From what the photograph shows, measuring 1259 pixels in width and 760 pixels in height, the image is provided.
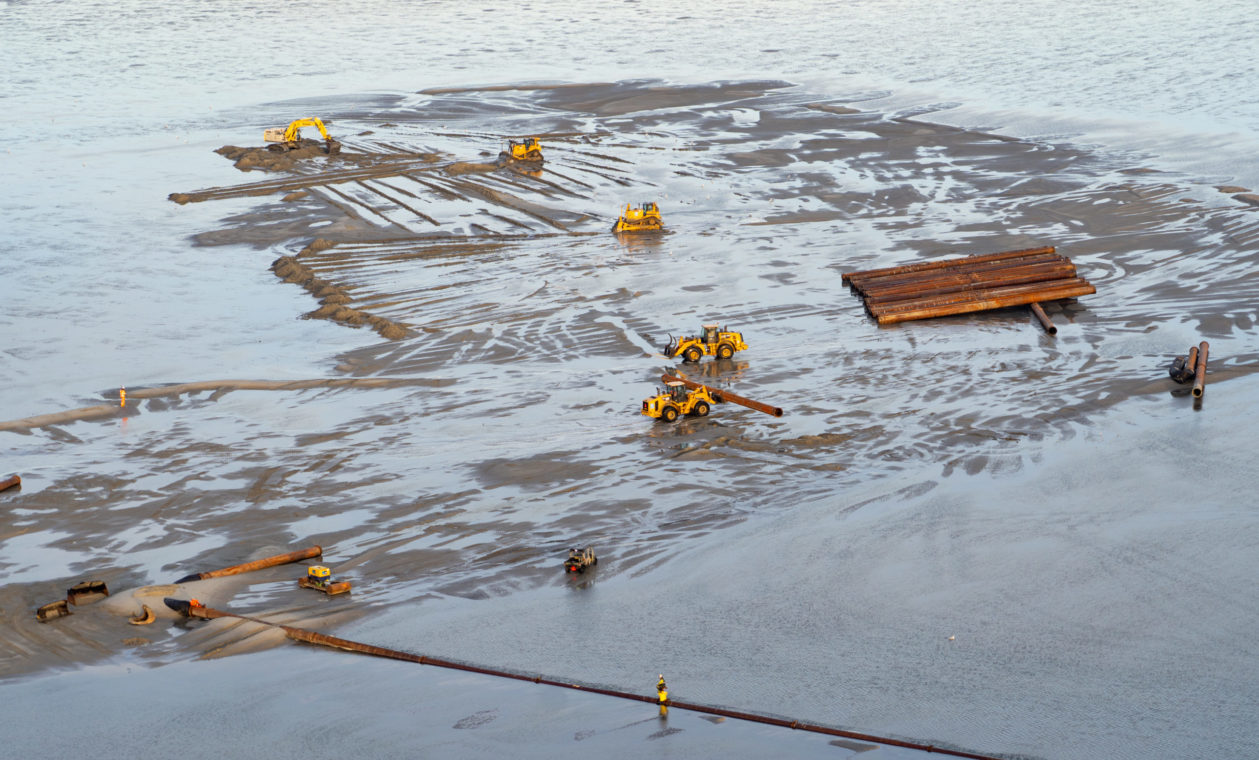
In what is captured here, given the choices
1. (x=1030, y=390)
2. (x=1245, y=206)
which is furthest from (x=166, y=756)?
(x=1245, y=206)

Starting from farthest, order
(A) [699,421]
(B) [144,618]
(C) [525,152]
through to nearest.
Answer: (C) [525,152] < (A) [699,421] < (B) [144,618]

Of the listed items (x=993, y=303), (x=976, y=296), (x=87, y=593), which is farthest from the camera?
(x=976, y=296)

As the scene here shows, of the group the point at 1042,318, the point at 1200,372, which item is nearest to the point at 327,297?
the point at 1042,318

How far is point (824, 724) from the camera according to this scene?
15766 millimetres

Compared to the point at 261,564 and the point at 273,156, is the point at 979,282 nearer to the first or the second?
the point at 261,564

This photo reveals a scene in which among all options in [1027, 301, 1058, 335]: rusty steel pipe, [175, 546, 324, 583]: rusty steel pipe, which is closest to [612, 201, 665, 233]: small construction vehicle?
[1027, 301, 1058, 335]: rusty steel pipe

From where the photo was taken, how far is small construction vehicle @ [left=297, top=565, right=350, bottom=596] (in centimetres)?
1875

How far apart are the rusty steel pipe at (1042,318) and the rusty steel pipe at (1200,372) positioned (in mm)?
3284

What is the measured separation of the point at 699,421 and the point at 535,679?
342 inches

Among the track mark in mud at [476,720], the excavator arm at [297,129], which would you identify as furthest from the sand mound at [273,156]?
the track mark in mud at [476,720]

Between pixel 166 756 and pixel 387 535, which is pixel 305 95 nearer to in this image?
pixel 387 535

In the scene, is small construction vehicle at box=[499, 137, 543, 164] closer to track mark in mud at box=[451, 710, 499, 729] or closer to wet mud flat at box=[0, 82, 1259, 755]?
wet mud flat at box=[0, 82, 1259, 755]

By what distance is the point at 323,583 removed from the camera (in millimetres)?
18812

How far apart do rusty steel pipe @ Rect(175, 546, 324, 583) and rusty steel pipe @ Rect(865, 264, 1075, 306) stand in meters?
15.7
